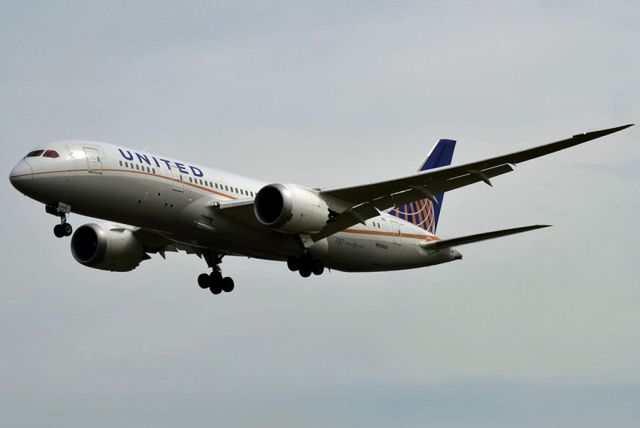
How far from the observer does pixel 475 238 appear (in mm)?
44188

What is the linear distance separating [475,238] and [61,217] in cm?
1551

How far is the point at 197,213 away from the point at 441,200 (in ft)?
51.9

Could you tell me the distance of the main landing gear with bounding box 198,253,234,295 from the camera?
45781 mm

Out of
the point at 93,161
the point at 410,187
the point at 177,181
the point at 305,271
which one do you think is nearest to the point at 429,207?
the point at 305,271

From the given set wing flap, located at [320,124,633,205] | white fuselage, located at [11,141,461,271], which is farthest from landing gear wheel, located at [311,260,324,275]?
wing flap, located at [320,124,633,205]

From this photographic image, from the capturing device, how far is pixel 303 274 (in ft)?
139

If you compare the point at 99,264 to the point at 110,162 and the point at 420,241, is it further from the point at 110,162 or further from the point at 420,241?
the point at 420,241

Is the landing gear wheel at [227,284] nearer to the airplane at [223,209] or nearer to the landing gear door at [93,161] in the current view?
the airplane at [223,209]

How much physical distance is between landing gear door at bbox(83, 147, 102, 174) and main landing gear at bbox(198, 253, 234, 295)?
350 inches

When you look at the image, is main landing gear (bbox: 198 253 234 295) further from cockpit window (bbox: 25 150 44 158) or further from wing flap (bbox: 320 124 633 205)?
cockpit window (bbox: 25 150 44 158)

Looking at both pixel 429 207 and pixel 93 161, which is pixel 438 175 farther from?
pixel 429 207

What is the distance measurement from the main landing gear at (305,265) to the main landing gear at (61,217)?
8.72 meters

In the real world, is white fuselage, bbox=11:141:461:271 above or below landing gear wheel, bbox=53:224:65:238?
above

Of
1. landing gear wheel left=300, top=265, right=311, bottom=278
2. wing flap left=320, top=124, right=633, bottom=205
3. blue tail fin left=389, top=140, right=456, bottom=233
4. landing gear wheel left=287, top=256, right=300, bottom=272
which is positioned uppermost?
blue tail fin left=389, top=140, right=456, bottom=233
